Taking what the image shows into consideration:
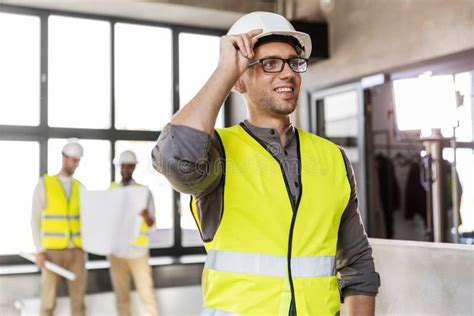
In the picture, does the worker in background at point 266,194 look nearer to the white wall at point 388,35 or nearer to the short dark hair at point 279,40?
the short dark hair at point 279,40

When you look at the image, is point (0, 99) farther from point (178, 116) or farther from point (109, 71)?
point (178, 116)

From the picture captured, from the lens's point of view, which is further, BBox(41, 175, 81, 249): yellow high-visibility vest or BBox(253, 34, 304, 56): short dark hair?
BBox(41, 175, 81, 249): yellow high-visibility vest

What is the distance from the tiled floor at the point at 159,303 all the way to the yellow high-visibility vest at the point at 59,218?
0.48 meters

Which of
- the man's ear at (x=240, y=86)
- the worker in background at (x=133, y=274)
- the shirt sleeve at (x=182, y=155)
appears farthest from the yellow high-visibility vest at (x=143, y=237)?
the shirt sleeve at (x=182, y=155)

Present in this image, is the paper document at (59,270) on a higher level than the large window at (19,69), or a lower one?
lower

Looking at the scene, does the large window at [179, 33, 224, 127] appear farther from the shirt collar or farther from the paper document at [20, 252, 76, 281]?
the shirt collar

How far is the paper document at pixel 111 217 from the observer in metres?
4.98

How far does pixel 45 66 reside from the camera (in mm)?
5379

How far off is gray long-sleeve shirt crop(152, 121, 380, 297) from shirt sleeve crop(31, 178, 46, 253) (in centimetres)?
373

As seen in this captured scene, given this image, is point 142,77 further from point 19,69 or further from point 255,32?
point 255,32

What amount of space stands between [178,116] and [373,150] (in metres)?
3.96

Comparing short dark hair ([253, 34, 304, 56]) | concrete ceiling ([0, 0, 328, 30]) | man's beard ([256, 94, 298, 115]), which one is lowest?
man's beard ([256, 94, 298, 115])

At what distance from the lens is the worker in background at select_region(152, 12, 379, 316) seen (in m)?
1.07

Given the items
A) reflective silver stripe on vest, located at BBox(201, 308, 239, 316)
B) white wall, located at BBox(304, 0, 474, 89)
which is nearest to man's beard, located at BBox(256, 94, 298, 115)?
reflective silver stripe on vest, located at BBox(201, 308, 239, 316)
